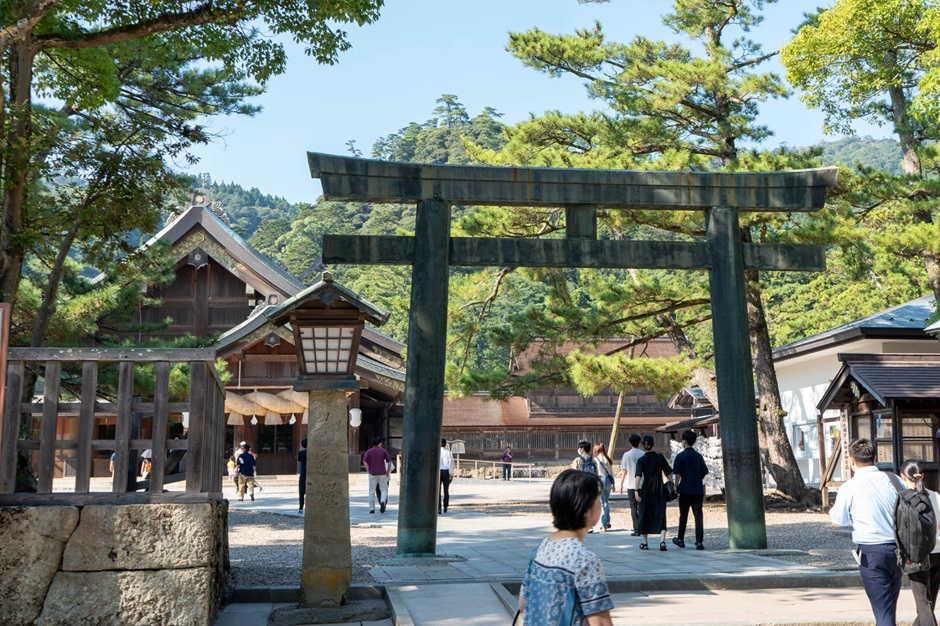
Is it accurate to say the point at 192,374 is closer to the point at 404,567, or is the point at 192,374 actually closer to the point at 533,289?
the point at 404,567

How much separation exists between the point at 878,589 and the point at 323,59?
7.29m

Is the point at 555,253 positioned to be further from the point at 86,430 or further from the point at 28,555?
the point at 28,555

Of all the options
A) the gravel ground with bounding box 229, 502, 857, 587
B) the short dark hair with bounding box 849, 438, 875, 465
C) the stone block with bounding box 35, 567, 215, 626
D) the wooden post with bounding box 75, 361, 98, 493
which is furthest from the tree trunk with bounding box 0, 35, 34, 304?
the short dark hair with bounding box 849, 438, 875, 465

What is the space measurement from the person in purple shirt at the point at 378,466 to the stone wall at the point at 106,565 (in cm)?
977

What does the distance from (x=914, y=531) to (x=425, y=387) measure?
18.8ft

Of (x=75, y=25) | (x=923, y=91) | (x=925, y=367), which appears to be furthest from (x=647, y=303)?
(x=75, y=25)

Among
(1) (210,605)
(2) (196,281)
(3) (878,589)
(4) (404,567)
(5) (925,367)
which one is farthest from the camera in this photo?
(2) (196,281)

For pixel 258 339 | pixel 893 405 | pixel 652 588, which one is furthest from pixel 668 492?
pixel 258 339

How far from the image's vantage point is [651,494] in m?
11.2

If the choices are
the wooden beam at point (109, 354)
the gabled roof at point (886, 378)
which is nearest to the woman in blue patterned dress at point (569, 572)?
the wooden beam at point (109, 354)

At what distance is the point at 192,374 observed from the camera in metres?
6.52

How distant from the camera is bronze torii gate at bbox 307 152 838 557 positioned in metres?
10.1

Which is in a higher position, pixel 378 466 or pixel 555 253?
pixel 555 253

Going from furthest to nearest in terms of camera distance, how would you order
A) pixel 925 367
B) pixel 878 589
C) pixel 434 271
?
pixel 925 367, pixel 434 271, pixel 878 589
